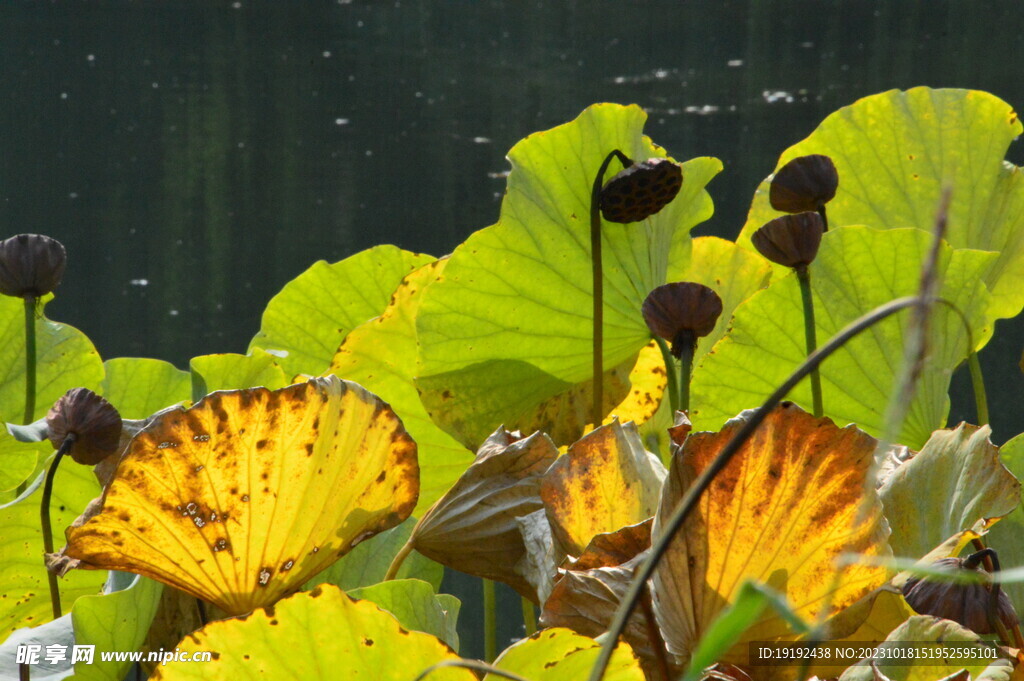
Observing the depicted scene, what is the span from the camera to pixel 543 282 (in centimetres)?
25

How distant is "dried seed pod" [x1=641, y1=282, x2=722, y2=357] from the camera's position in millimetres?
194

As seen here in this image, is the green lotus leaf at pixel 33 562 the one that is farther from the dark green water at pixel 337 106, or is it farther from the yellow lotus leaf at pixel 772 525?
the dark green water at pixel 337 106

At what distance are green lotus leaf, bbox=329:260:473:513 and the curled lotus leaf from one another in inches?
3.1

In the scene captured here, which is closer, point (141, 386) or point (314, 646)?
point (314, 646)

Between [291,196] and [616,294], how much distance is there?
2763mm

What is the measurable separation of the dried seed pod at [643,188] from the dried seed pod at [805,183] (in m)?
0.02

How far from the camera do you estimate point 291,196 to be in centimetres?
291

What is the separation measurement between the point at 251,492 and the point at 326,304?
0.17 meters

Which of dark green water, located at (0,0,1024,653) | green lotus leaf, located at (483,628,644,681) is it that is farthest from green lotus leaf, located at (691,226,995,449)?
dark green water, located at (0,0,1024,653)

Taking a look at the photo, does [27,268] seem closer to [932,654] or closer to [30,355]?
[30,355]

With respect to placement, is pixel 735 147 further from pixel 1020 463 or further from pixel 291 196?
pixel 1020 463

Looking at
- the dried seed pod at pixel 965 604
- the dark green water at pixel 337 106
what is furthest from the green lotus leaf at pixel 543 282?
the dark green water at pixel 337 106

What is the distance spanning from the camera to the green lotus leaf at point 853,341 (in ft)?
0.72

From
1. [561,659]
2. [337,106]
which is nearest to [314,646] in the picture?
[561,659]
